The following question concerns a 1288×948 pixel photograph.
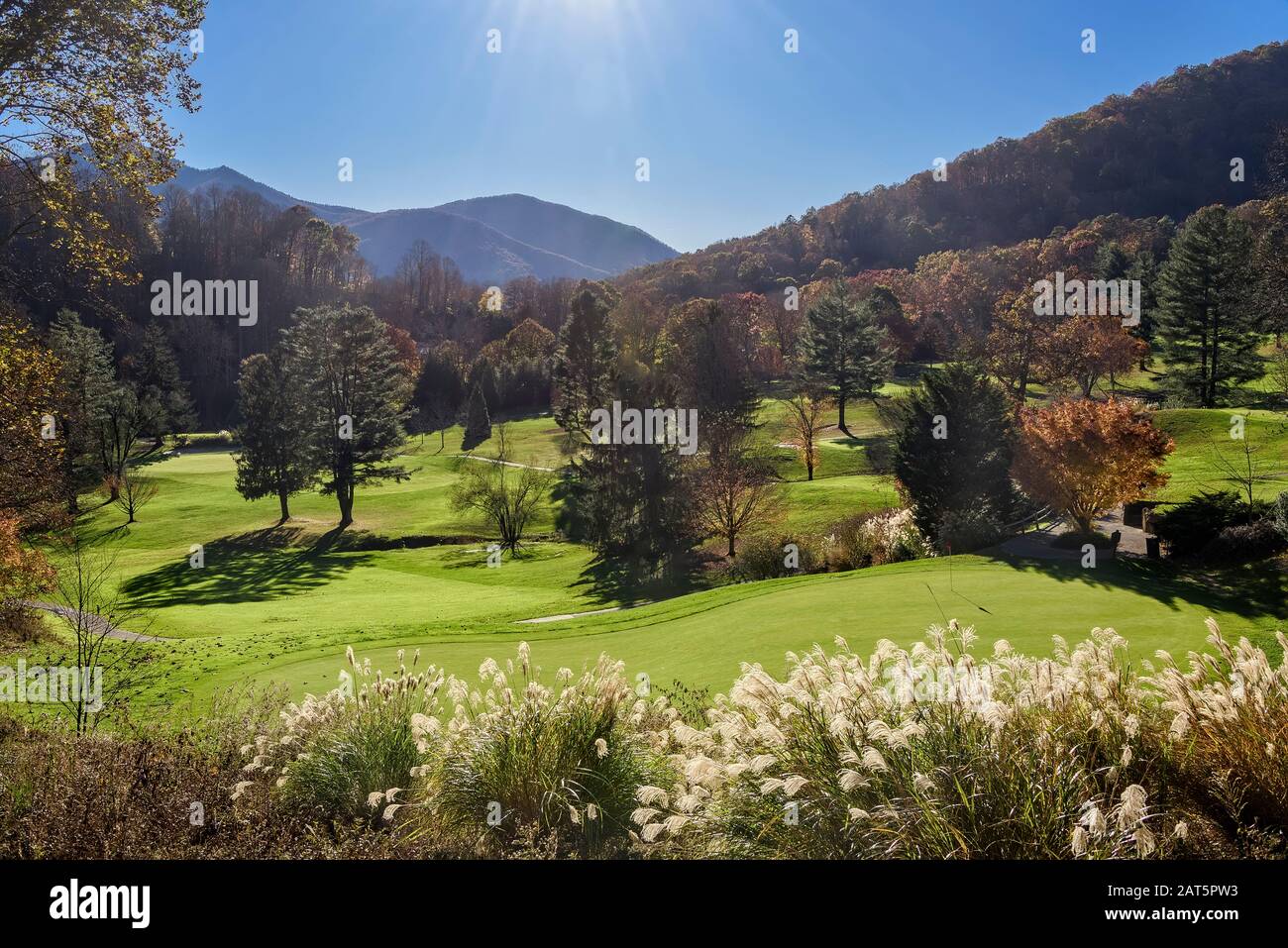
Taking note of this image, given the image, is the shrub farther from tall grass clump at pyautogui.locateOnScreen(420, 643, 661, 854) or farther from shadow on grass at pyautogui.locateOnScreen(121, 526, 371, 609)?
shadow on grass at pyautogui.locateOnScreen(121, 526, 371, 609)

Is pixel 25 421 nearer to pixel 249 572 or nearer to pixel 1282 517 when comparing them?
pixel 249 572

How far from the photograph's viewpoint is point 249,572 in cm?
3556

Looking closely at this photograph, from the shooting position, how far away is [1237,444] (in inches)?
1374

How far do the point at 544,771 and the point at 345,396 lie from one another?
45254 mm

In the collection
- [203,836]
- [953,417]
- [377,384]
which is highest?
[377,384]

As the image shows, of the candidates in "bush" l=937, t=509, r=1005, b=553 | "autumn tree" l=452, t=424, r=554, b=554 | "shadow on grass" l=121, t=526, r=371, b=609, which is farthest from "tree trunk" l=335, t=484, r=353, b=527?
"bush" l=937, t=509, r=1005, b=553

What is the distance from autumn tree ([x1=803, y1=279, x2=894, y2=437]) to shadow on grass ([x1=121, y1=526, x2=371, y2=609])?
37153mm

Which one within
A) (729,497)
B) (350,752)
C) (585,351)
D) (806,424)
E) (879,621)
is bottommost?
(879,621)

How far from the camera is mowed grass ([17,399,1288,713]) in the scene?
453 inches

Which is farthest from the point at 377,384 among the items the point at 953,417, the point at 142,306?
the point at 142,306

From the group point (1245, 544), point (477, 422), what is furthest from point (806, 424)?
point (477, 422)

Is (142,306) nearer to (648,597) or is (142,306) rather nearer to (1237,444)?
(648,597)
